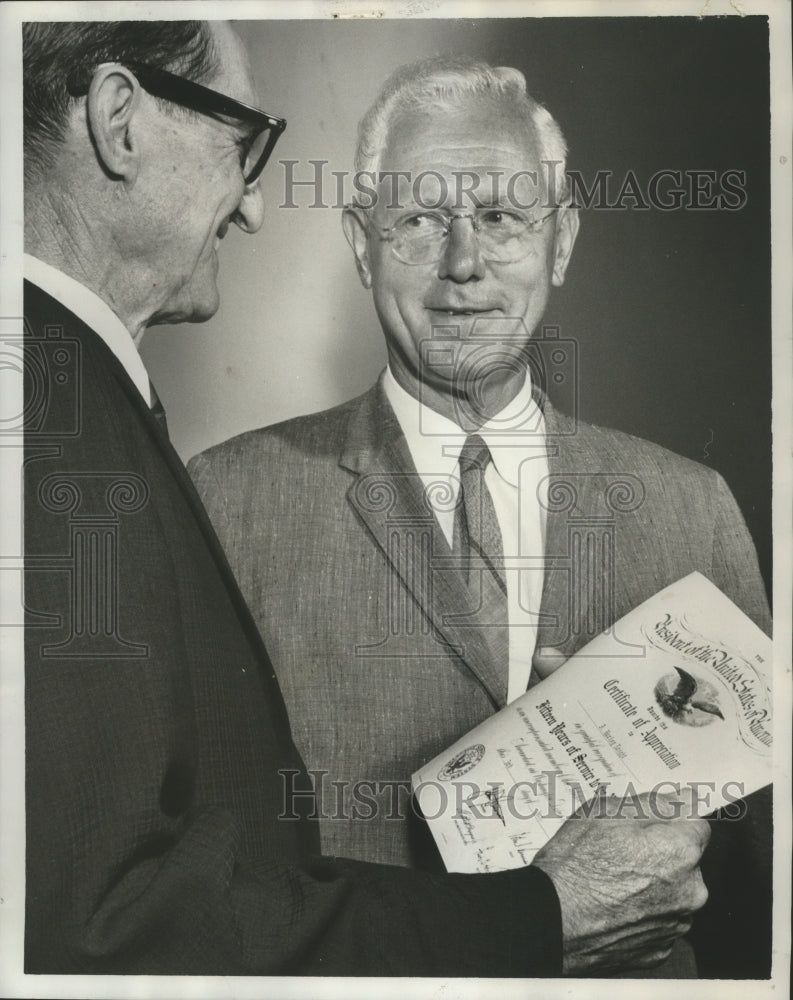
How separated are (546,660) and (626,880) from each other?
264 millimetres

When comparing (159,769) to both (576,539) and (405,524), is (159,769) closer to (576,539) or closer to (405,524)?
(405,524)

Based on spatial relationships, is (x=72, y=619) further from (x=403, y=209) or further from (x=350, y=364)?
(x=403, y=209)

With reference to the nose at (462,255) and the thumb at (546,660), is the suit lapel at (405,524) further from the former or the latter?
the nose at (462,255)

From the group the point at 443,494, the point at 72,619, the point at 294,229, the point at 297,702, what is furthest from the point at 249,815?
the point at 294,229

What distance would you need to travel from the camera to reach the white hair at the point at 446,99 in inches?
48.5

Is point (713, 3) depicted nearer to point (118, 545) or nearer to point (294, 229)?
point (294, 229)

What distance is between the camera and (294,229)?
1253 millimetres

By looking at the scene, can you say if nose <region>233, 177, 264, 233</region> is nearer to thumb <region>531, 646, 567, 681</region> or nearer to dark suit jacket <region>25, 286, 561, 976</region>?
dark suit jacket <region>25, 286, 561, 976</region>

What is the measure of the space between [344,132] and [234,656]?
2.08ft

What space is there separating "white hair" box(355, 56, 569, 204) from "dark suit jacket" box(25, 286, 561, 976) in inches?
16.1

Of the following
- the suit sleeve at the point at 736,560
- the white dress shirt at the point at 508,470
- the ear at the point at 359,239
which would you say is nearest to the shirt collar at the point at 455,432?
the white dress shirt at the point at 508,470

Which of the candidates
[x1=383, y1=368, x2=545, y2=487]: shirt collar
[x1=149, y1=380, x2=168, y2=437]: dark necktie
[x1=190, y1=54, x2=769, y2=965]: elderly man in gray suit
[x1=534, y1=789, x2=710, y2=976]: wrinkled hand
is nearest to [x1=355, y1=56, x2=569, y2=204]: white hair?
[x1=190, y1=54, x2=769, y2=965]: elderly man in gray suit

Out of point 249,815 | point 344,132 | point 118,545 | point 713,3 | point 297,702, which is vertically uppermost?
point 713,3

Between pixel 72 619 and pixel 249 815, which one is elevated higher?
pixel 72 619
